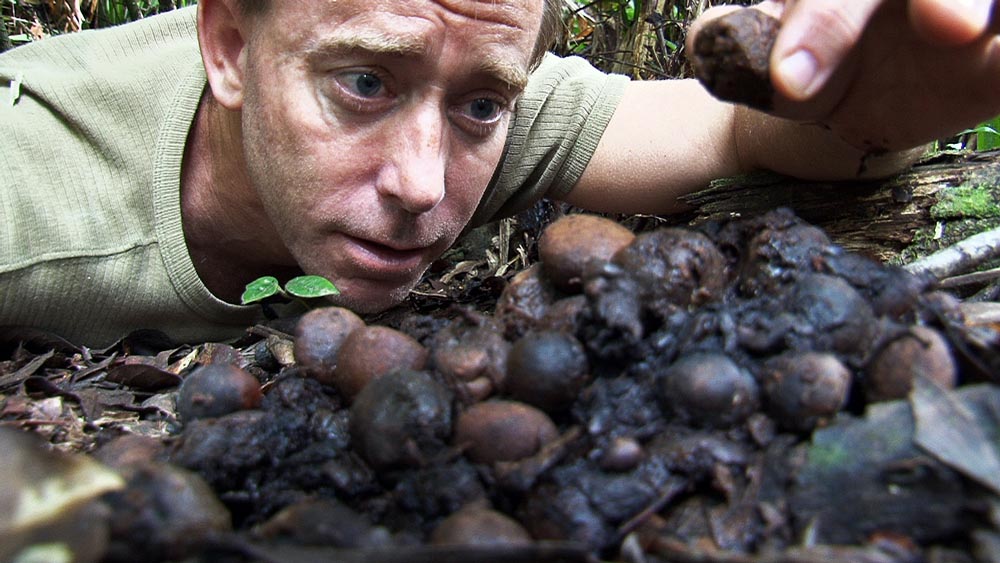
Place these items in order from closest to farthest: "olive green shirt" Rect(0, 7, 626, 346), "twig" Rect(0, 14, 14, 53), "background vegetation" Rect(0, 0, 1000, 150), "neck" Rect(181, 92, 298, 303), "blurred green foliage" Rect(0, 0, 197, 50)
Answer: "olive green shirt" Rect(0, 7, 626, 346) < "neck" Rect(181, 92, 298, 303) < "background vegetation" Rect(0, 0, 1000, 150) < "twig" Rect(0, 14, 14, 53) < "blurred green foliage" Rect(0, 0, 197, 50)

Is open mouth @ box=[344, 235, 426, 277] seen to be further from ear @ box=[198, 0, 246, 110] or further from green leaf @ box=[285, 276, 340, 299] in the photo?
ear @ box=[198, 0, 246, 110]

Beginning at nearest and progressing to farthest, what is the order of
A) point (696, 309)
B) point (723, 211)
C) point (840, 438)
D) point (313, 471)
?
point (840, 438)
point (313, 471)
point (696, 309)
point (723, 211)

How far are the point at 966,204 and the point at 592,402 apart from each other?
1992 mm

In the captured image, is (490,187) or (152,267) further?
(490,187)

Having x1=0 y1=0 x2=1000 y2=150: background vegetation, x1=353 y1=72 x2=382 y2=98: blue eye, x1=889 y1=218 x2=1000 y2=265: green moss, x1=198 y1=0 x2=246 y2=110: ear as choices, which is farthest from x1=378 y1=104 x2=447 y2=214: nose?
x1=0 y1=0 x2=1000 y2=150: background vegetation

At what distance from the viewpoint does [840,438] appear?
3.61ft

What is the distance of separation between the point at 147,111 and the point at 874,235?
3.21 meters

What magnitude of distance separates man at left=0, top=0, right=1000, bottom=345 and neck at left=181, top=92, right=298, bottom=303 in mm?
12

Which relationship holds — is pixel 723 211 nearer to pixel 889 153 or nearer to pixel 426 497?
pixel 889 153

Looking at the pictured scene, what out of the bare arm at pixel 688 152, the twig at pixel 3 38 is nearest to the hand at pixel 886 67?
the bare arm at pixel 688 152

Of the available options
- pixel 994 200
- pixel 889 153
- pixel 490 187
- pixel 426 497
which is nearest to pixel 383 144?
pixel 490 187

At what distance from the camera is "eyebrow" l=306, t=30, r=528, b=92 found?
2283 mm

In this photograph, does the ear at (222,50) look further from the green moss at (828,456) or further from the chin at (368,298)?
the green moss at (828,456)

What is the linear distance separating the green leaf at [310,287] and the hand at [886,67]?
1484 mm
